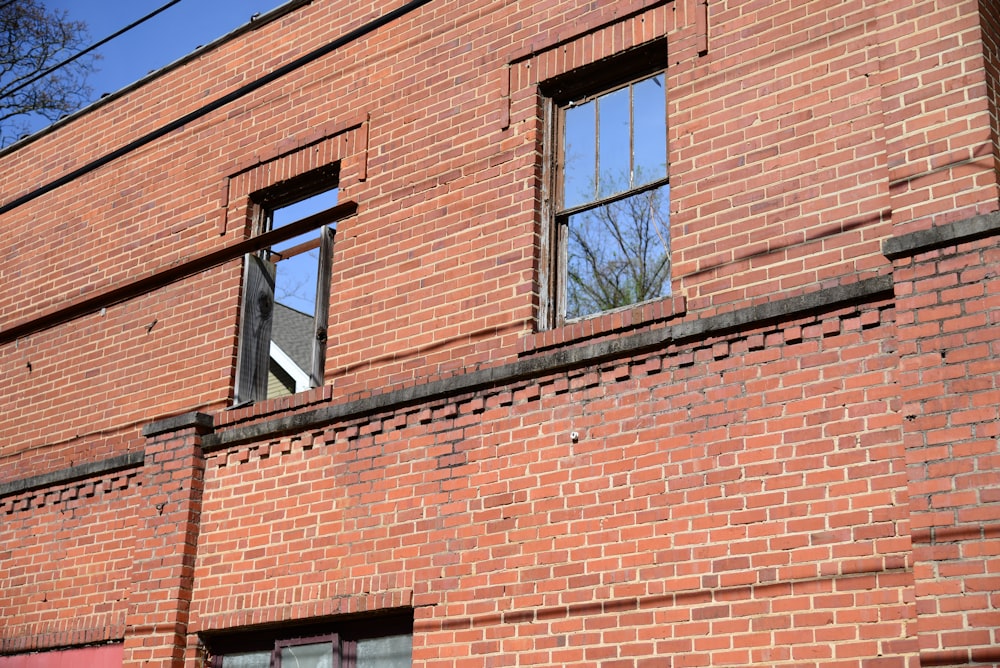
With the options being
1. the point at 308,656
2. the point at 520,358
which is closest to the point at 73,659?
the point at 308,656

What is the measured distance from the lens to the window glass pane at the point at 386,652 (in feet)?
26.3

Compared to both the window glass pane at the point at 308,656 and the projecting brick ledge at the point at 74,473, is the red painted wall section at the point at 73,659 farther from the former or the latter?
the window glass pane at the point at 308,656

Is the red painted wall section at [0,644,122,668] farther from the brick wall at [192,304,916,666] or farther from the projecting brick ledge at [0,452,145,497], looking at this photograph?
the projecting brick ledge at [0,452,145,497]

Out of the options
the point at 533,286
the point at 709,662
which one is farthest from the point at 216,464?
the point at 709,662

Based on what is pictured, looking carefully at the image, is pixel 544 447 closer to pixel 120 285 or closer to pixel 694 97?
pixel 694 97

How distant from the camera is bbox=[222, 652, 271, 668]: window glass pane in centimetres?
874

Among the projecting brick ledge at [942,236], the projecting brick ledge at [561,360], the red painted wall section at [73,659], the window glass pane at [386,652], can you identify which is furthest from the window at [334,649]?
the projecting brick ledge at [942,236]

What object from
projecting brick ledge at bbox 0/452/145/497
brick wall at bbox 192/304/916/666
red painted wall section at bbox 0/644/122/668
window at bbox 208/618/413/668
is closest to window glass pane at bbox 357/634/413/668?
window at bbox 208/618/413/668

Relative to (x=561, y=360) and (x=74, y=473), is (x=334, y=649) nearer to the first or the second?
(x=561, y=360)

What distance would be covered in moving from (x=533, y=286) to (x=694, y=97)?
5.18 ft

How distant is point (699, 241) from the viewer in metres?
7.64

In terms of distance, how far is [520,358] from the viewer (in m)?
8.12

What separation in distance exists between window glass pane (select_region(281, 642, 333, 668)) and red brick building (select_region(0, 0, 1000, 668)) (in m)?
0.02

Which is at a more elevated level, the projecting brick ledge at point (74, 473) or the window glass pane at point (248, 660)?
the projecting brick ledge at point (74, 473)
